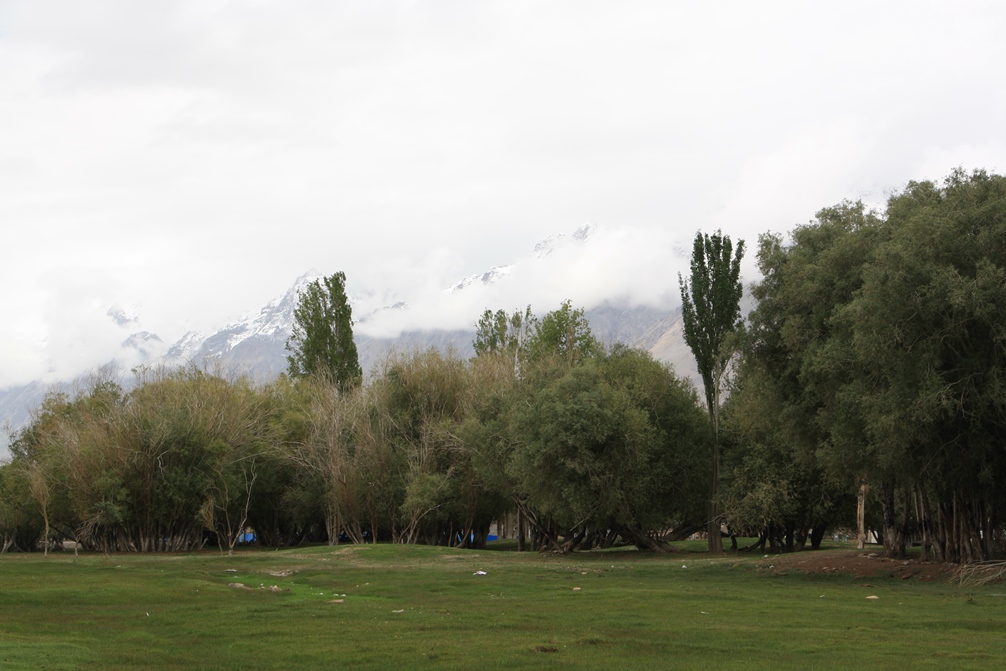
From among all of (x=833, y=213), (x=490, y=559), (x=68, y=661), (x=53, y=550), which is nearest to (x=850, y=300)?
(x=833, y=213)

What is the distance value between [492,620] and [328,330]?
60.8 m

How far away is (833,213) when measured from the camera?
41.3m

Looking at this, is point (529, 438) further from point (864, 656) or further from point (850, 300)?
point (864, 656)

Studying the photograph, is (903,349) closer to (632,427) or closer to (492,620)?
(492,620)

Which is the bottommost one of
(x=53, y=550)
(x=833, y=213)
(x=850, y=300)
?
(x=53, y=550)

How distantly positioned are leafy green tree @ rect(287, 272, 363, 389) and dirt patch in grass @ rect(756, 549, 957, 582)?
150ft

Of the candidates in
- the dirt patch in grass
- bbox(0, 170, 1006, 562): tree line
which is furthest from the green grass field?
bbox(0, 170, 1006, 562): tree line

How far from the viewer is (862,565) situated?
38.4m

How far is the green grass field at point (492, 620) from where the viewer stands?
1698 cm

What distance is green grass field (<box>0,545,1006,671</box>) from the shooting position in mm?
16984

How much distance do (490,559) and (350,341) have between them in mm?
36407

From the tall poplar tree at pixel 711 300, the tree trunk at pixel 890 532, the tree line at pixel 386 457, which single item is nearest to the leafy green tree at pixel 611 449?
the tree line at pixel 386 457

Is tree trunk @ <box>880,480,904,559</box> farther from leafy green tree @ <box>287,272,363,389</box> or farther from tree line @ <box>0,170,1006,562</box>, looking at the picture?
leafy green tree @ <box>287,272,363,389</box>

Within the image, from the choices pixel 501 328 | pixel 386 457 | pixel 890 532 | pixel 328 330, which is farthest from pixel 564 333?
pixel 890 532
